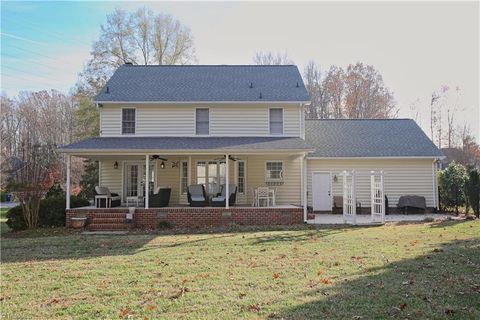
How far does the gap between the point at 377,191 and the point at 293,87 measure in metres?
6.53

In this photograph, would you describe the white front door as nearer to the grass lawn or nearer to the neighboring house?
the neighboring house

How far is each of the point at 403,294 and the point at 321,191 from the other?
14233 mm

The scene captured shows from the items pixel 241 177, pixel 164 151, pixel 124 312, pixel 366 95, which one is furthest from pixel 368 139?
pixel 366 95

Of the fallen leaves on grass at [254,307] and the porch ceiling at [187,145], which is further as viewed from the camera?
the porch ceiling at [187,145]

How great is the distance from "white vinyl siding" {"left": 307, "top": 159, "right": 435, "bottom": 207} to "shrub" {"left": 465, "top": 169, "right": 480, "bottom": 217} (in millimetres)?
2368

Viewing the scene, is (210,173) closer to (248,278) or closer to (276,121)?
(276,121)

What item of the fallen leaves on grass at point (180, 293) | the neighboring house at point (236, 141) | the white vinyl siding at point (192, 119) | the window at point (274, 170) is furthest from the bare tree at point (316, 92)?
the fallen leaves on grass at point (180, 293)

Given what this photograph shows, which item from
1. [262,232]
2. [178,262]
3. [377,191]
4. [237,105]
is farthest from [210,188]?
[178,262]

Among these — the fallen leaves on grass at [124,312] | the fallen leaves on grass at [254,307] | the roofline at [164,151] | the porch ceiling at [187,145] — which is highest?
the porch ceiling at [187,145]

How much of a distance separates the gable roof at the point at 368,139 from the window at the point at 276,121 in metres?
2.26

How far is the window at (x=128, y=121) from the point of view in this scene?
18.9 m

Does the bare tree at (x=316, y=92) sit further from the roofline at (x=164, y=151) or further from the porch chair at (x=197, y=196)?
the porch chair at (x=197, y=196)

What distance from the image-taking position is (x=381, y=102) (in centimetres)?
4106

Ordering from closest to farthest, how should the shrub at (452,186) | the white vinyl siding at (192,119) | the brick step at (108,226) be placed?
the brick step at (108,226), the white vinyl siding at (192,119), the shrub at (452,186)
